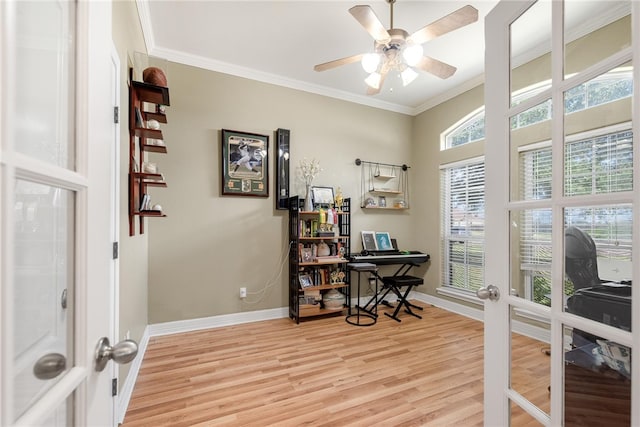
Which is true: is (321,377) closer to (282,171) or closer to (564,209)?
(564,209)

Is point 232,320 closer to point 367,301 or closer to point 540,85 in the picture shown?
point 367,301

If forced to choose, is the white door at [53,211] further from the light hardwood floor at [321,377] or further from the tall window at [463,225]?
the tall window at [463,225]

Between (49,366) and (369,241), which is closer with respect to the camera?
(49,366)

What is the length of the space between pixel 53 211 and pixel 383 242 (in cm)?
393

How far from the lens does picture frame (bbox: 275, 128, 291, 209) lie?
3.51m

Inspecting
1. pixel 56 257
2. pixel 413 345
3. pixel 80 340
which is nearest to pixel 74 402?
pixel 80 340

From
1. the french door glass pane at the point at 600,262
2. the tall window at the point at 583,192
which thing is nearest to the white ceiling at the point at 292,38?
the tall window at the point at 583,192

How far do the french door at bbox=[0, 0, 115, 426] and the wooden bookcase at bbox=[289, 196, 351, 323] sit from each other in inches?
104

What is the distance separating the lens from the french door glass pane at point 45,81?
46cm

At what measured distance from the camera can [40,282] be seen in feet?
1.71

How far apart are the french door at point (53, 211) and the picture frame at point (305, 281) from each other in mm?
2762

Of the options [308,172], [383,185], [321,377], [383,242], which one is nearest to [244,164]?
[308,172]

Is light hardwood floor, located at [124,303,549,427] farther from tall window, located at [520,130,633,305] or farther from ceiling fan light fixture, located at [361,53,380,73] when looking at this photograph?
ceiling fan light fixture, located at [361,53,380,73]

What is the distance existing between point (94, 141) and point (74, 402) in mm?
528
